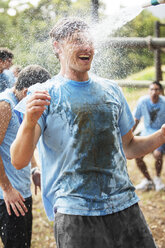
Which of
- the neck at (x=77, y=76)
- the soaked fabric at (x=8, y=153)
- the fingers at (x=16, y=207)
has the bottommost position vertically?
the fingers at (x=16, y=207)

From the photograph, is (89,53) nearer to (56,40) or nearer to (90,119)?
(56,40)

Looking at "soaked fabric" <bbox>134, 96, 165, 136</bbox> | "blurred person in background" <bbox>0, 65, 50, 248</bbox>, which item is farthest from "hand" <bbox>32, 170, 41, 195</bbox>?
"soaked fabric" <bbox>134, 96, 165, 136</bbox>

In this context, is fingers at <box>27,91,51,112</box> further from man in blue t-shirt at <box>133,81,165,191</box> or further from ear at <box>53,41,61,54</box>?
A: man in blue t-shirt at <box>133,81,165,191</box>

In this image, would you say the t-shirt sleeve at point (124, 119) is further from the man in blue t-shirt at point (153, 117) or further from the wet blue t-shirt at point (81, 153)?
the man in blue t-shirt at point (153, 117)

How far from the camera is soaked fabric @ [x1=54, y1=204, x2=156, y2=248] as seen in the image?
56.6 inches

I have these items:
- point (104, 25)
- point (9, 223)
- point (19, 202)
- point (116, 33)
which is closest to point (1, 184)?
point (19, 202)

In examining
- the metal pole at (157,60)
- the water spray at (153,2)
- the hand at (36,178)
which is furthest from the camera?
the metal pole at (157,60)

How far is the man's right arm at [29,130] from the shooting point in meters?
1.28

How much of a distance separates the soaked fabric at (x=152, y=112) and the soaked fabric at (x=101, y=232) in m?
3.45

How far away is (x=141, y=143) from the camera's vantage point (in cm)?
178

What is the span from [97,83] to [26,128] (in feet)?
1.68

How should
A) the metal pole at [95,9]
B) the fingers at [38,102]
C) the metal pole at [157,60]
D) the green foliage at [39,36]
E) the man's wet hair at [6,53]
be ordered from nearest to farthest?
the fingers at [38,102]
the green foliage at [39,36]
the man's wet hair at [6,53]
the metal pole at [95,9]
the metal pole at [157,60]

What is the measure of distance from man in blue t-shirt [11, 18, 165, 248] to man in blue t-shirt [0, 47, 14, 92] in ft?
5.38

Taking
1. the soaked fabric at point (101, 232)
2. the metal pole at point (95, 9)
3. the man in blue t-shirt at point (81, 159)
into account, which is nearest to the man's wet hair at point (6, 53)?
the metal pole at point (95, 9)
